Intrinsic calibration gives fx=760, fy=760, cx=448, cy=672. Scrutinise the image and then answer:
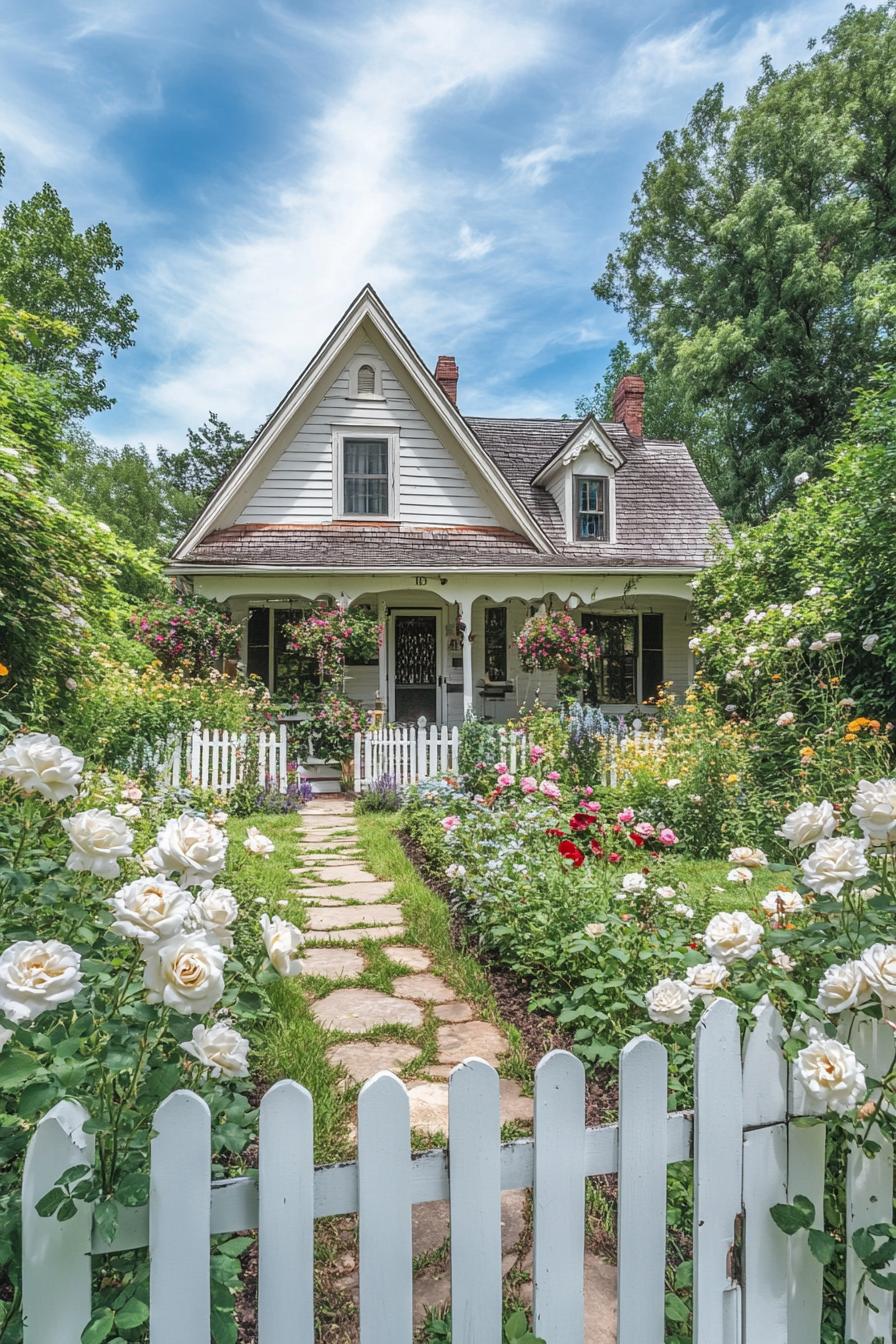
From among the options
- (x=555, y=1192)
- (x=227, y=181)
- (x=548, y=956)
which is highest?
(x=227, y=181)

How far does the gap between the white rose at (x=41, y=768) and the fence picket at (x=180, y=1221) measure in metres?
0.56

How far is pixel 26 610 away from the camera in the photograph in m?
5.19

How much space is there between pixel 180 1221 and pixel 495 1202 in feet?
1.59

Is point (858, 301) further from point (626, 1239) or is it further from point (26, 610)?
point (626, 1239)

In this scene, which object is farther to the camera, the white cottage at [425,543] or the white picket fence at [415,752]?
the white cottage at [425,543]

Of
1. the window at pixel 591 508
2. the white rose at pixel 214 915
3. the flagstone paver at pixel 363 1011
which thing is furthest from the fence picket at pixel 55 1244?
the window at pixel 591 508

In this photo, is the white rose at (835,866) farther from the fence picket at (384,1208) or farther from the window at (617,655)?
the window at (617,655)

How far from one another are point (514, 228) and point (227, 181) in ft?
20.6

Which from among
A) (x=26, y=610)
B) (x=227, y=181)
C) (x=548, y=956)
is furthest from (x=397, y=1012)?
(x=227, y=181)

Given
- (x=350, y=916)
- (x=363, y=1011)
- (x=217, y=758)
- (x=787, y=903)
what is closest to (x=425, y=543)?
(x=217, y=758)

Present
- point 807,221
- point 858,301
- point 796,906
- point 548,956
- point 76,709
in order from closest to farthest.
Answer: point 796,906, point 548,956, point 76,709, point 858,301, point 807,221

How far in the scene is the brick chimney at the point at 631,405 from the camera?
16500 mm

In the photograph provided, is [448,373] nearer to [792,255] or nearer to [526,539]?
[526,539]

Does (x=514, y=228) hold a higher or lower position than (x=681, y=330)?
lower
